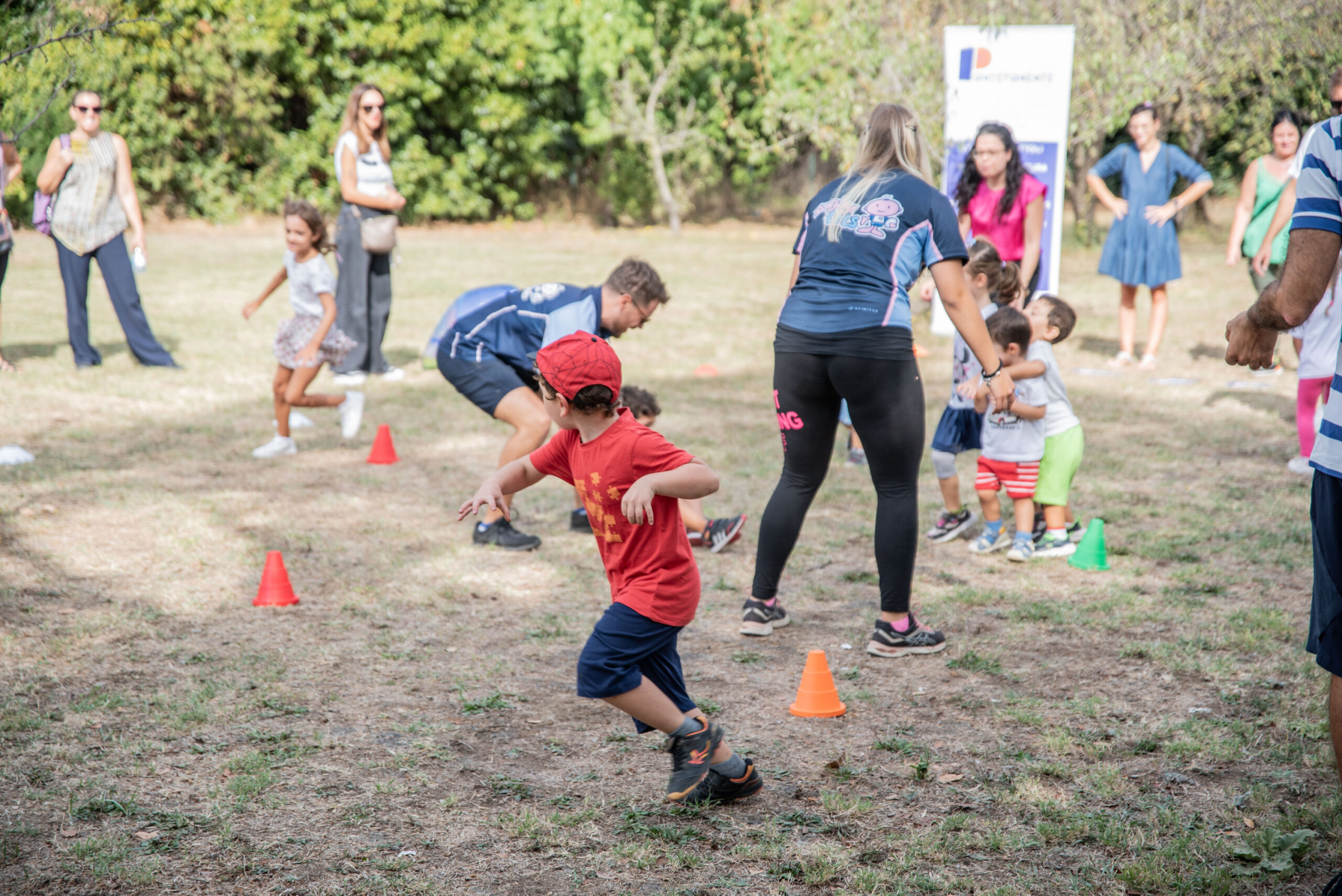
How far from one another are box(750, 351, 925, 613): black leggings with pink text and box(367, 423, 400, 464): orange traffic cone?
12.5 ft

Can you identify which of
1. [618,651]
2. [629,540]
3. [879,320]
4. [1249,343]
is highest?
[1249,343]

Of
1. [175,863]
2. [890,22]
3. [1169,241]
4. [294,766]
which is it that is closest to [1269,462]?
[1169,241]

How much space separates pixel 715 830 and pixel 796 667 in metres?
1.30

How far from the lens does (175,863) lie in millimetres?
3045

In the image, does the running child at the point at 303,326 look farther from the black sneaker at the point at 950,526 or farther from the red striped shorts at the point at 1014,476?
the red striped shorts at the point at 1014,476

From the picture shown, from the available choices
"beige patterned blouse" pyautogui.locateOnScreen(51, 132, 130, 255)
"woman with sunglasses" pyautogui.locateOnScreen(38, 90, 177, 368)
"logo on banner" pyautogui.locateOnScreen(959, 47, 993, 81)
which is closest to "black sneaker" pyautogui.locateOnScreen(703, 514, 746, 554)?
"woman with sunglasses" pyautogui.locateOnScreen(38, 90, 177, 368)

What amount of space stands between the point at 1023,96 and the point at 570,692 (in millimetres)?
9884

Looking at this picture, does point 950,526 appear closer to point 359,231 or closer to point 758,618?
point 758,618

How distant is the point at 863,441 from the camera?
14.3 feet

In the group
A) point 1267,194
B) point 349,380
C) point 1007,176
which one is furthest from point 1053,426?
point 349,380

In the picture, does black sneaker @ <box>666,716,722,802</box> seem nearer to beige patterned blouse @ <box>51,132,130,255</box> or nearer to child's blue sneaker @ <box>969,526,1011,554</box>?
child's blue sneaker @ <box>969,526,1011,554</box>

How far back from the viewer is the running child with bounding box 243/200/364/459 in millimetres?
7555

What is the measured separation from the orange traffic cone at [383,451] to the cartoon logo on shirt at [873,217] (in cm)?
442

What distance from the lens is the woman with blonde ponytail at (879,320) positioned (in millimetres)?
4133
